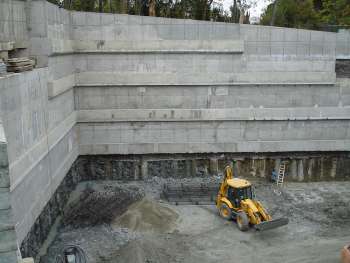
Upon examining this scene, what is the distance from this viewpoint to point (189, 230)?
45.6 ft

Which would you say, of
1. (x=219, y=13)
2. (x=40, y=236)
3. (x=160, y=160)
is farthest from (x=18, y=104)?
(x=219, y=13)

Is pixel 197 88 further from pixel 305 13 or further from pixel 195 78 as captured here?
pixel 305 13

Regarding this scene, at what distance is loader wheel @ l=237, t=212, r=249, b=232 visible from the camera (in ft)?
43.6

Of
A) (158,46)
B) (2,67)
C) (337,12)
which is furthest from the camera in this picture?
(337,12)

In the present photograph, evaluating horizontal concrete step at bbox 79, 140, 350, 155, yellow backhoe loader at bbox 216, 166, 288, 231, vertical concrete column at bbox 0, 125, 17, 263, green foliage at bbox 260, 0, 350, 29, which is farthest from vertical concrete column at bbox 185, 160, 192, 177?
vertical concrete column at bbox 0, 125, 17, 263

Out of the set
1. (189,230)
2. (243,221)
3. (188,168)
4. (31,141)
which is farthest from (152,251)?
(188,168)

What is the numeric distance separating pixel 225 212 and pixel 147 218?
2.95 metres

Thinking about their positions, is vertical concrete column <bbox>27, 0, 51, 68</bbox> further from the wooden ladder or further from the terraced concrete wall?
the wooden ladder

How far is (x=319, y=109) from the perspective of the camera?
18.5 meters

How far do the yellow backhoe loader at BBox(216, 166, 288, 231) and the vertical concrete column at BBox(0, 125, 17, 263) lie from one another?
9486 millimetres

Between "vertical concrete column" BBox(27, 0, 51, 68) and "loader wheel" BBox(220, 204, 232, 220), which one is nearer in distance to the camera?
"vertical concrete column" BBox(27, 0, 51, 68)

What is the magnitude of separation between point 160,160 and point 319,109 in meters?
8.11

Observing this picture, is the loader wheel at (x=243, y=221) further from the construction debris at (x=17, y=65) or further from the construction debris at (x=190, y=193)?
the construction debris at (x=17, y=65)

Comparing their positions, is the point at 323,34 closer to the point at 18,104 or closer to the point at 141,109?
the point at 141,109
